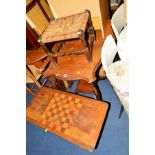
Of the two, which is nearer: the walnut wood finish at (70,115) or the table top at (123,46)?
the walnut wood finish at (70,115)

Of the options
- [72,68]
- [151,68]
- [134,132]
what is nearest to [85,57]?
[72,68]

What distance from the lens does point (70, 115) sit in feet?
4.94

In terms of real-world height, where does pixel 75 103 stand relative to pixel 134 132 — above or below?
below

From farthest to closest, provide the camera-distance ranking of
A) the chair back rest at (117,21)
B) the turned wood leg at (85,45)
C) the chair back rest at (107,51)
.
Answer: the chair back rest at (117,21) < the chair back rest at (107,51) < the turned wood leg at (85,45)

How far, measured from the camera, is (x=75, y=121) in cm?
145

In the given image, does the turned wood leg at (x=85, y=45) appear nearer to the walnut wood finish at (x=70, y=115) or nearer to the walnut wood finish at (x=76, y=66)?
the walnut wood finish at (x=76, y=66)

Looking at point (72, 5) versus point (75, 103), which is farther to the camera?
point (72, 5)

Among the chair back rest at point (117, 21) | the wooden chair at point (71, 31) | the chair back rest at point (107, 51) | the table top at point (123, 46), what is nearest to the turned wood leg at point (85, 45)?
the wooden chair at point (71, 31)

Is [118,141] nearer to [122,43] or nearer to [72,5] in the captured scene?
[122,43]

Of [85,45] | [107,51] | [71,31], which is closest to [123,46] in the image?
[107,51]

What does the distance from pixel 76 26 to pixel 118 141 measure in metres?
1.29

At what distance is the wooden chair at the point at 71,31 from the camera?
4.93 feet
